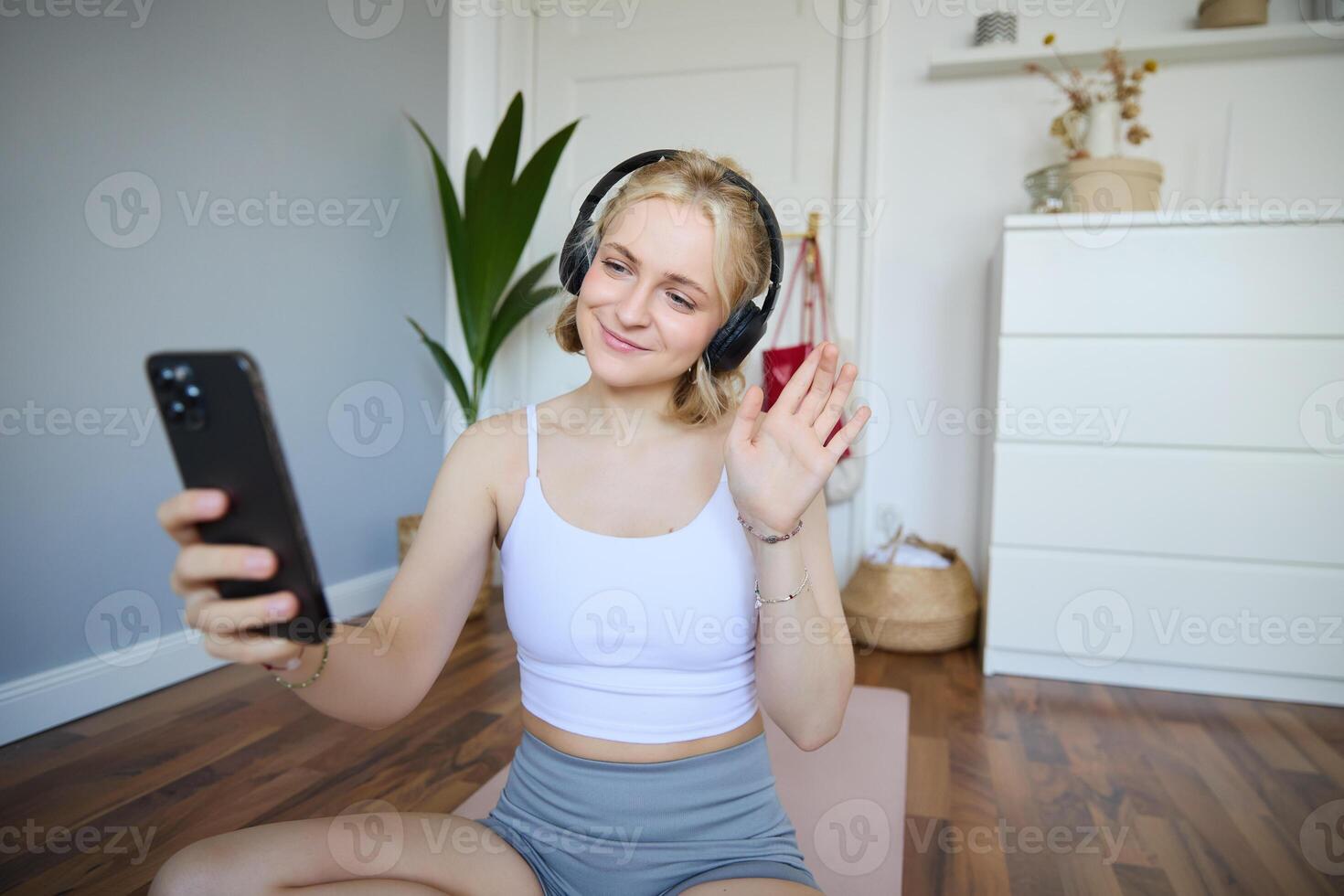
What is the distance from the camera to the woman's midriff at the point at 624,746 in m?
0.97

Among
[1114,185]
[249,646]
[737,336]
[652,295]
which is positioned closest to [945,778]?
[737,336]

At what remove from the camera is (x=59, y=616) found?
1923 millimetres

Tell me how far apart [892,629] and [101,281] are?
2192 millimetres

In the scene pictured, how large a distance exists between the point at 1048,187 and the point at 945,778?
5.48ft

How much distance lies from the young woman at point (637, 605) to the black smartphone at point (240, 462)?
22 cm

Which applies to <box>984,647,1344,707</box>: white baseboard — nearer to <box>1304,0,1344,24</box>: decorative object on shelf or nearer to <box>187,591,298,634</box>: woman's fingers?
<box>1304,0,1344,24</box>: decorative object on shelf

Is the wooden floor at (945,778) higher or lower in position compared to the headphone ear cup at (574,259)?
lower

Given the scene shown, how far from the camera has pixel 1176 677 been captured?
7.85 feet

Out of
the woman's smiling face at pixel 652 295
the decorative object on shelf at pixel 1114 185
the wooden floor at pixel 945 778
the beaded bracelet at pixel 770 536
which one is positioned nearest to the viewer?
the beaded bracelet at pixel 770 536

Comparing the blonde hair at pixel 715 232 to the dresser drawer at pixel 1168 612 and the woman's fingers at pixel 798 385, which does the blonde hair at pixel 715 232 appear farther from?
the dresser drawer at pixel 1168 612

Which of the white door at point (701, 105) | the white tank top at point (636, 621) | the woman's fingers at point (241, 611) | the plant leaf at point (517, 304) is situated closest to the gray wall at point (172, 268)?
the plant leaf at point (517, 304)

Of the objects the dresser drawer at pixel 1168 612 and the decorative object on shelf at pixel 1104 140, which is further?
the decorative object on shelf at pixel 1104 140

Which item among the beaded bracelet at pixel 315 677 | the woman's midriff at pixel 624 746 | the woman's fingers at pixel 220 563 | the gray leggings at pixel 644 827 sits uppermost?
the woman's fingers at pixel 220 563

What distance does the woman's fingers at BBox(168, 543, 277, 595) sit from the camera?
60cm
